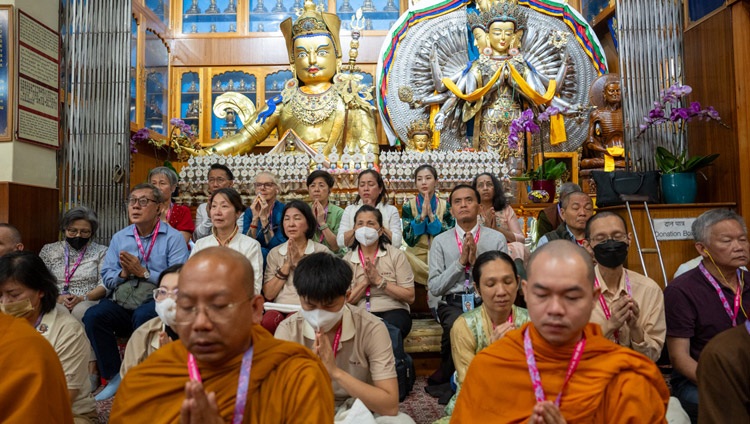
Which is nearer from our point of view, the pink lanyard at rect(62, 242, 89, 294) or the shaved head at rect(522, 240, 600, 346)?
the shaved head at rect(522, 240, 600, 346)

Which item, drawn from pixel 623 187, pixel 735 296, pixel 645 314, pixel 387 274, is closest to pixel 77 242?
pixel 387 274

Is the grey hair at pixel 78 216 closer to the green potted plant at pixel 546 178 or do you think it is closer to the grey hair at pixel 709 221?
the grey hair at pixel 709 221

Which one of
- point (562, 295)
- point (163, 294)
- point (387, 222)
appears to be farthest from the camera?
point (387, 222)

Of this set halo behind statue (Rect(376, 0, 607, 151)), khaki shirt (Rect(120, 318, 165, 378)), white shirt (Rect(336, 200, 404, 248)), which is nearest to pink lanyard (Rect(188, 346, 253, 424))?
khaki shirt (Rect(120, 318, 165, 378))

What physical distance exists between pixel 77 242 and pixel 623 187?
3489 mm

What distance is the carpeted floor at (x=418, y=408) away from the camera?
8.58ft

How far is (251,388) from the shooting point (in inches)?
51.5

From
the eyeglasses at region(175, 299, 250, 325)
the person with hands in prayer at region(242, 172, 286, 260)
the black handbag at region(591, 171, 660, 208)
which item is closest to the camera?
the eyeglasses at region(175, 299, 250, 325)

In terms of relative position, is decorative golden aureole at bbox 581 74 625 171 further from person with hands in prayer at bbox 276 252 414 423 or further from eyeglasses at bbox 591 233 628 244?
person with hands in prayer at bbox 276 252 414 423

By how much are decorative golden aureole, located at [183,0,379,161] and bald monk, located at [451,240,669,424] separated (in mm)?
5412

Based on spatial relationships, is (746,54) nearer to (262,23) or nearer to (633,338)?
(633,338)

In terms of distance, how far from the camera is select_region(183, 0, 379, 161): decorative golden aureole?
6.98 m

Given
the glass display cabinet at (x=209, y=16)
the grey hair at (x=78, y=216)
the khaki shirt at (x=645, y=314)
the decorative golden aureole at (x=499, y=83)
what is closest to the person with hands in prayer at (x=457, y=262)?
the khaki shirt at (x=645, y=314)

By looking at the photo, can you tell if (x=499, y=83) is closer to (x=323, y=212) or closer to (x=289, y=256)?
(x=323, y=212)
